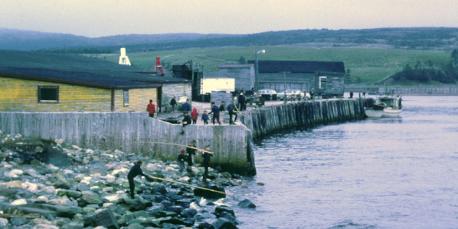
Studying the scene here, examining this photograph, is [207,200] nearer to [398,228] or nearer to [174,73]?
[398,228]

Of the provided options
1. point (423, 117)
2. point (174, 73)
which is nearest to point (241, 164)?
point (174, 73)

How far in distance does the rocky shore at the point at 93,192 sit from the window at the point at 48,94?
541 centimetres

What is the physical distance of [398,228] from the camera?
1497 inches

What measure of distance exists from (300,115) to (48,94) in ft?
185

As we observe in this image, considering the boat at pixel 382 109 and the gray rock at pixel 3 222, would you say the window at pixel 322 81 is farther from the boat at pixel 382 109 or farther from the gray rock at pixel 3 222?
the gray rock at pixel 3 222

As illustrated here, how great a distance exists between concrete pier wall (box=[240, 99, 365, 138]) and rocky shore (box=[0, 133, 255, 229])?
27700mm

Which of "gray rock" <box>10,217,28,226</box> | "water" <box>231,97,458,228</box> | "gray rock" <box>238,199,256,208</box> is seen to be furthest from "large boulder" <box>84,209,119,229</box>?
"gray rock" <box>238,199,256,208</box>

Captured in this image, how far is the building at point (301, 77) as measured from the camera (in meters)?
149

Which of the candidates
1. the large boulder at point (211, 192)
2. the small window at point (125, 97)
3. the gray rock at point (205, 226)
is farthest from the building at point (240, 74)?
the gray rock at point (205, 226)

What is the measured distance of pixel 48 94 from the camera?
164ft

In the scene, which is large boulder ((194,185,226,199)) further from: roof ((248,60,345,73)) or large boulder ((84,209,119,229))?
roof ((248,60,345,73))

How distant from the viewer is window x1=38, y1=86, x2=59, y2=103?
163 ft

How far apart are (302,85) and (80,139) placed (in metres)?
107

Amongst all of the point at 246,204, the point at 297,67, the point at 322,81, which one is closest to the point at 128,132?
the point at 246,204
